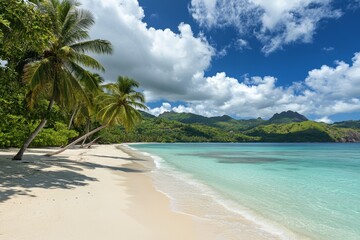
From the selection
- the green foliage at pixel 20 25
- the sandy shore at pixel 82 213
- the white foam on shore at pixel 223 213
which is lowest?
the white foam on shore at pixel 223 213

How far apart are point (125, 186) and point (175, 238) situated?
20.3ft

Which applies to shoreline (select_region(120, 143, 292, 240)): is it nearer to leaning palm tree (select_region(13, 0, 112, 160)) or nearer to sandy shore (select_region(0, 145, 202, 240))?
sandy shore (select_region(0, 145, 202, 240))

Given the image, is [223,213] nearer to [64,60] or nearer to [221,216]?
[221,216]

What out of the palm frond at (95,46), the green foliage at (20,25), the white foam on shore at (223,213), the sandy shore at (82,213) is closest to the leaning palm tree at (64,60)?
the palm frond at (95,46)

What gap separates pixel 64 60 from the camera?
1490cm

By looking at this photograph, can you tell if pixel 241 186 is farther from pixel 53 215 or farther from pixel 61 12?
pixel 61 12

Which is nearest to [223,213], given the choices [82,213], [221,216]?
[221,216]

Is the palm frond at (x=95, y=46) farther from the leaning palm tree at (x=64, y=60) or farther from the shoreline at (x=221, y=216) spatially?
the shoreline at (x=221, y=216)

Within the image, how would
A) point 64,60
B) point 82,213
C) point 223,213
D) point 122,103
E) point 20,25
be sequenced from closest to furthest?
1. point 82,213
2. point 223,213
3. point 20,25
4. point 64,60
5. point 122,103

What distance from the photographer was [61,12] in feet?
50.8

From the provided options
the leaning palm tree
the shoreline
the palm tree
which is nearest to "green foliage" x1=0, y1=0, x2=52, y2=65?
the leaning palm tree

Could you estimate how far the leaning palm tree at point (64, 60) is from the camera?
Answer: 14197 millimetres

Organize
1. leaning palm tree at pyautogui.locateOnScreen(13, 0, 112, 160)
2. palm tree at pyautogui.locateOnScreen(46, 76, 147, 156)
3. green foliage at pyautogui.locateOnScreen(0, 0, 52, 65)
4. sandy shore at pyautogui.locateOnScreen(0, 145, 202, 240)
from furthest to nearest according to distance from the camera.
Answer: palm tree at pyautogui.locateOnScreen(46, 76, 147, 156) < leaning palm tree at pyautogui.locateOnScreen(13, 0, 112, 160) < green foliage at pyautogui.locateOnScreen(0, 0, 52, 65) < sandy shore at pyautogui.locateOnScreen(0, 145, 202, 240)

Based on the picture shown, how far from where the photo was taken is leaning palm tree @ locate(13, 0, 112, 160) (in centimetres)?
1420
